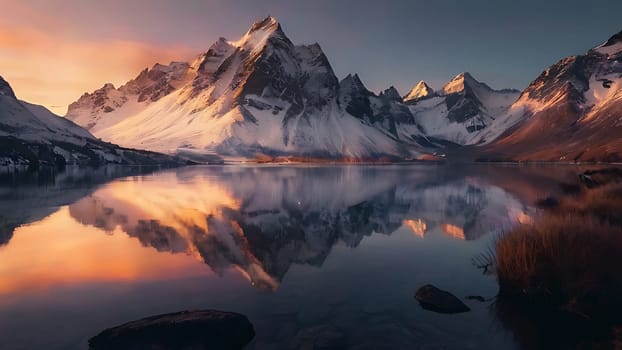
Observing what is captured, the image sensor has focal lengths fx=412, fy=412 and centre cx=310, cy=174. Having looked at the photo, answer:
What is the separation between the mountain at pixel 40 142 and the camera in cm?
14362

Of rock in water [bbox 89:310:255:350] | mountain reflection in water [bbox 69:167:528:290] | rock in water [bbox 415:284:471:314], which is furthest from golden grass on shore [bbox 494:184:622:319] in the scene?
rock in water [bbox 89:310:255:350]

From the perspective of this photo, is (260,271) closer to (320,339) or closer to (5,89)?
(320,339)

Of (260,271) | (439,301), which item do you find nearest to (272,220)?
(260,271)

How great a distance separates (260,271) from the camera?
61.9 feet

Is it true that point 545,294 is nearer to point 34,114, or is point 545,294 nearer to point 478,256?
point 478,256

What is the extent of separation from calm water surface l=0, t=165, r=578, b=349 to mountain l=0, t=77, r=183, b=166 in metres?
129

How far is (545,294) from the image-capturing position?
1368 cm

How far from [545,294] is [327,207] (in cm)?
2789

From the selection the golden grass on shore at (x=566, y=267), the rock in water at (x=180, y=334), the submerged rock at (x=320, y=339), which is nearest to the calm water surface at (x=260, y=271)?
the submerged rock at (x=320, y=339)

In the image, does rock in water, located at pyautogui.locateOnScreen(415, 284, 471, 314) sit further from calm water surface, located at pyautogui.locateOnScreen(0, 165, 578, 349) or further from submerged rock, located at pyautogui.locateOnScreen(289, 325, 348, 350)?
submerged rock, located at pyautogui.locateOnScreen(289, 325, 348, 350)

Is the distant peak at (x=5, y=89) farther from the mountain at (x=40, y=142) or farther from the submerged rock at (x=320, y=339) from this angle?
the submerged rock at (x=320, y=339)

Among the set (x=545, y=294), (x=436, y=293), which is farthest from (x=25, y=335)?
(x=545, y=294)

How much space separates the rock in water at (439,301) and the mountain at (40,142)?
159 m

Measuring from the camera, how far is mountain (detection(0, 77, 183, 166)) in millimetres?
143625
